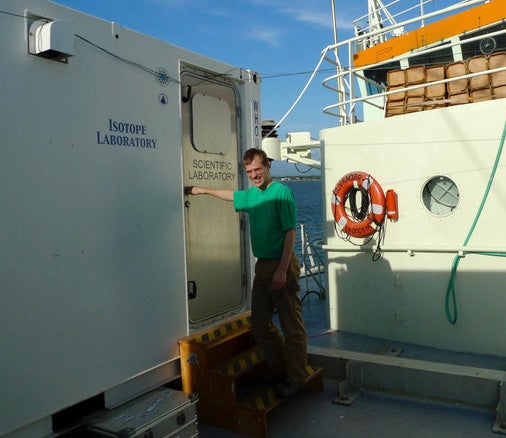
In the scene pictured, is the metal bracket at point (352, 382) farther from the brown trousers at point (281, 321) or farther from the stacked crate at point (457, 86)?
the stacked crate at point (457, 86)

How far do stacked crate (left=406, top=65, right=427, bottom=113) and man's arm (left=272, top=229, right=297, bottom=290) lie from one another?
10.6ft

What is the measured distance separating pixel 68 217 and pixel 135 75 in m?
1.18

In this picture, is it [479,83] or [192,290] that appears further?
[479,83]

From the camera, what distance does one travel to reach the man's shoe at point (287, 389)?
3775 mm

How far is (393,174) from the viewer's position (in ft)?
18.7

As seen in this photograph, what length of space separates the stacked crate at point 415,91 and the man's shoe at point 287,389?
3.78m

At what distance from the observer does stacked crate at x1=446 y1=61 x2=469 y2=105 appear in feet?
19.2

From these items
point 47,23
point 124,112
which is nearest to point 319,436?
point 124,112

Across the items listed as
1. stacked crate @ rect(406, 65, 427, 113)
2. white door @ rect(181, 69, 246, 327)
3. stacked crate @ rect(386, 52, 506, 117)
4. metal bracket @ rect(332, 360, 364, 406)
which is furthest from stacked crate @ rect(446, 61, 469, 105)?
metal bracket @ rect(332, 360, 364, 406)

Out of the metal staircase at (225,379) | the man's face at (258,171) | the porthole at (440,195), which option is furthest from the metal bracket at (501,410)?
the man's face at (258,171)

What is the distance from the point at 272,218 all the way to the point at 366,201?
2494 millimetres

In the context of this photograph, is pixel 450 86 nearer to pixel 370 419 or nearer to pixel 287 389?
pixel 370 419

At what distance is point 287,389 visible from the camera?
12.4 feet

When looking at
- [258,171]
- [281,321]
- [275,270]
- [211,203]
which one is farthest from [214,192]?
[281,321]
